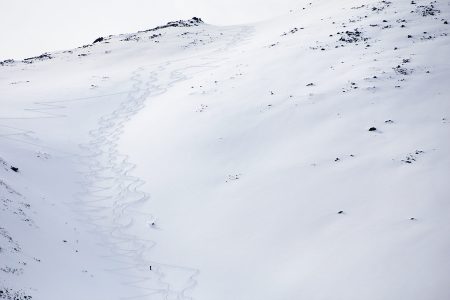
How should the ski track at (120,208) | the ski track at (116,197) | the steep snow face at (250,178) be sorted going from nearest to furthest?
the steep snow face at (250,178) → the ski track at (120,208) → the ski track at (116,197)

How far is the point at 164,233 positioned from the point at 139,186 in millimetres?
4150

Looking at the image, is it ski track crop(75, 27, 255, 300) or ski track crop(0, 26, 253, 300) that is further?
ski track crop(0, 26, 253, 300)

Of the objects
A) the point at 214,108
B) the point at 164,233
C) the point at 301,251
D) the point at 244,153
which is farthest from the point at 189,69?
the point at 301,251

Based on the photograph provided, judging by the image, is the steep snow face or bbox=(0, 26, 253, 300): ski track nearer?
the steep snow face

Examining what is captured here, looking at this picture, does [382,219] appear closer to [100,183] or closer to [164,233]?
[164,233]

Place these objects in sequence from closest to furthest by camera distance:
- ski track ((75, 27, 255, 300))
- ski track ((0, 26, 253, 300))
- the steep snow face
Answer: the steep snow face < ski track ((75, 27, 255, 300)) < ski track ((0, 26, 253, 300))

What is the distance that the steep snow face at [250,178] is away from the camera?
37.3 ft

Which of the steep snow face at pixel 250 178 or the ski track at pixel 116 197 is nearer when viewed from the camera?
the steep snow face at pixel 250 178

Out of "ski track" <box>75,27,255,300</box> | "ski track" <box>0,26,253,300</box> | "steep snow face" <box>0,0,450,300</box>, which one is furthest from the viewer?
"ski track" <box>0,26,253,300</box>

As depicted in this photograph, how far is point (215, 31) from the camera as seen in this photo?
5362 cm

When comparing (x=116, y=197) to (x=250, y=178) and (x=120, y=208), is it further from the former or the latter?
(x=250, y=178)

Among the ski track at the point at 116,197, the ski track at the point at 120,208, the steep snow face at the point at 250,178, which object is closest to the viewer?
the steep snow face at the point at 250,178

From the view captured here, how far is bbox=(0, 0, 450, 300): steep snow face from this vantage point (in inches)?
448

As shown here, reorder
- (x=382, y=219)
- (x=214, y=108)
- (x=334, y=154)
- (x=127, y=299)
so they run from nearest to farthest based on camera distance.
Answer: (x=127, y=299) < (x=382, y=219) < (x=334, y=154) < (x=214, y=108)
